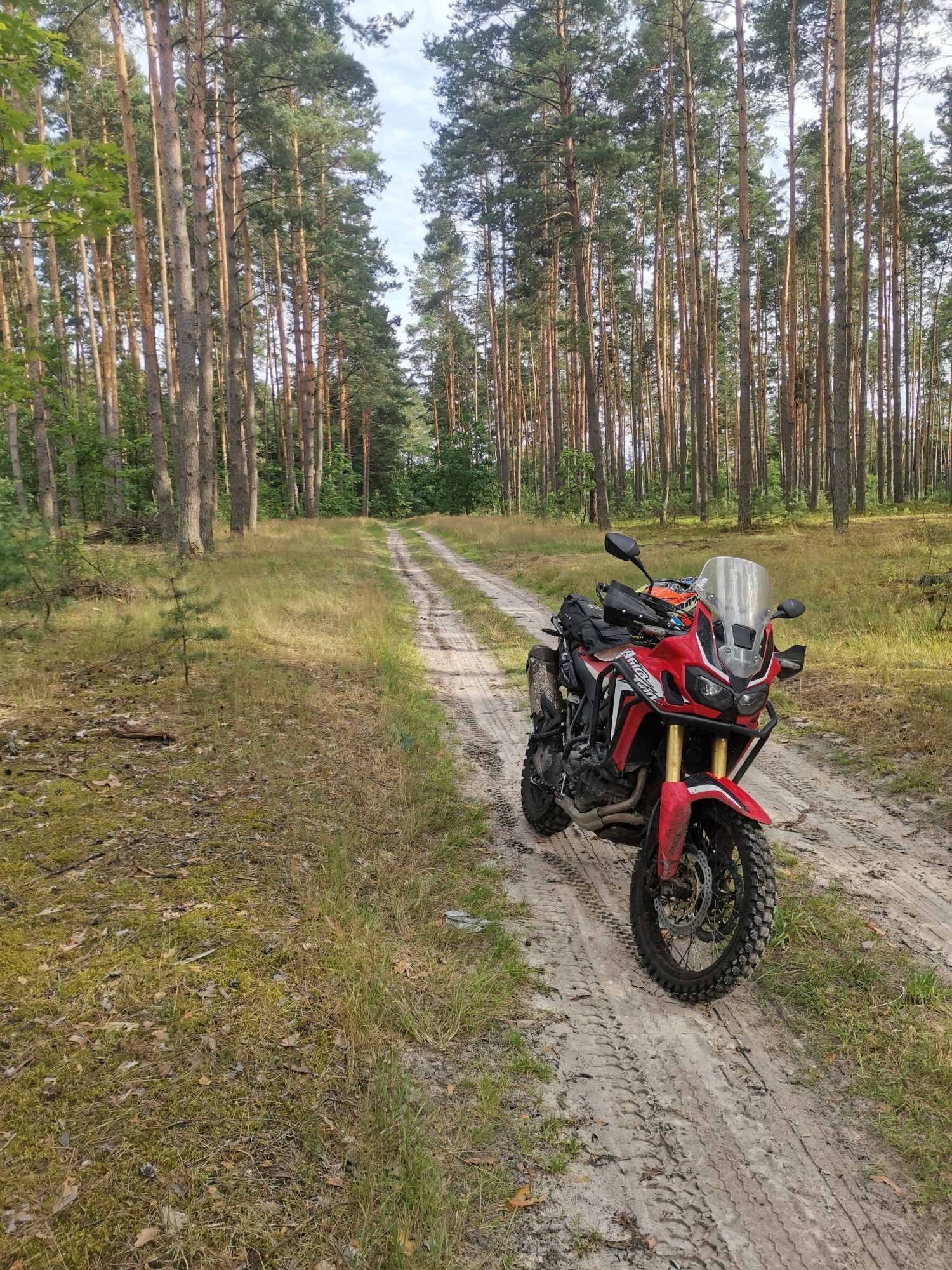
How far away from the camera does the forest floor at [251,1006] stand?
195 cm

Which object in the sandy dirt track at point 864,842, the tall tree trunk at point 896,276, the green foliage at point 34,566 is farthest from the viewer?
the tall tree trunk at point 896,276

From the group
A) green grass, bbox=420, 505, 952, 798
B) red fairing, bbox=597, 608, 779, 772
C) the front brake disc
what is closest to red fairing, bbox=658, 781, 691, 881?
the front brake disc

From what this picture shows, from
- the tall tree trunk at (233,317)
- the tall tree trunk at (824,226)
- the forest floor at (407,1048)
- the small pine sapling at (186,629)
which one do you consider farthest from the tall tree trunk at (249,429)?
the forest floor at (407,1048)

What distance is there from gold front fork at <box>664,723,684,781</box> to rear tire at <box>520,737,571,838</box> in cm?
124

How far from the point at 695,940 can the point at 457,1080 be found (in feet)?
3.98

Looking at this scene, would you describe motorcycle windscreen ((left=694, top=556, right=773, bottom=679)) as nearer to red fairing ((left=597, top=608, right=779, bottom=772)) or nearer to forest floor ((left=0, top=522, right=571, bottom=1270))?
red fairing ((left=597, top=608, right=779, bottom=772))

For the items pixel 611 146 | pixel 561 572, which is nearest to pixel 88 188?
pixel 561 572

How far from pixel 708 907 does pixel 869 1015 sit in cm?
74

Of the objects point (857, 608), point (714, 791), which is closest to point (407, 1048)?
point (714, 791)

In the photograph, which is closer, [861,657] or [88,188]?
[88,188]

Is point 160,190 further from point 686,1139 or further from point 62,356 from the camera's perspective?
point 686,1139

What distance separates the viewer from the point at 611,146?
59.5 ft

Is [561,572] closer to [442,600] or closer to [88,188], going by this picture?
[442,600]

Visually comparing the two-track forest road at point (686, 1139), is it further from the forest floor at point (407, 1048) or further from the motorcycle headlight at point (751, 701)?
the motorcycle headlight at point (751, 701)
